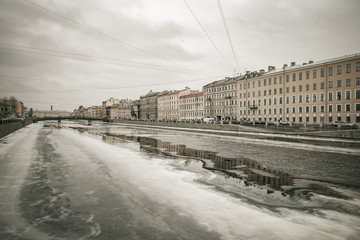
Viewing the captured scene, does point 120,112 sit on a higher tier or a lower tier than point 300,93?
lower

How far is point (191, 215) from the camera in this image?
5.75 meters

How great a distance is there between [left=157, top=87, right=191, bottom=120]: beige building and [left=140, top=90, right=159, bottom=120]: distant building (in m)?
4.96

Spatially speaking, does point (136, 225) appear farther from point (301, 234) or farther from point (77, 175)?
point (77, 175)

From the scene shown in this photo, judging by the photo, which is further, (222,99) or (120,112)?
(120,112)

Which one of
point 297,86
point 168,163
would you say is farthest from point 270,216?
point 297,86

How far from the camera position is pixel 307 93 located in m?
55.1

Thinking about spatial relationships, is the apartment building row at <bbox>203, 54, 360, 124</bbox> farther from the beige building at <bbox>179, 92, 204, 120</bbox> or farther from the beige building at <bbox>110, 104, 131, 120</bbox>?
the beige building at <bbox>110, 104, 131, 120</bbox>

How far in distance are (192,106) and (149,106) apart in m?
44.8

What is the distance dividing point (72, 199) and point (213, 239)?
4733 mm

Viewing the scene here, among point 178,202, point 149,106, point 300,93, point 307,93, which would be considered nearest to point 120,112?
point 149,106

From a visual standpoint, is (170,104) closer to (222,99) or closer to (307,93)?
(222,99)

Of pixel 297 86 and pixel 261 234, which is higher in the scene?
pixel 297 86

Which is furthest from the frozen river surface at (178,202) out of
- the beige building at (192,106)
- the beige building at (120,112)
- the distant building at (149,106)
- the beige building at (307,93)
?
the beige building at (120,112)

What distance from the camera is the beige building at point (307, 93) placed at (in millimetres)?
47000
